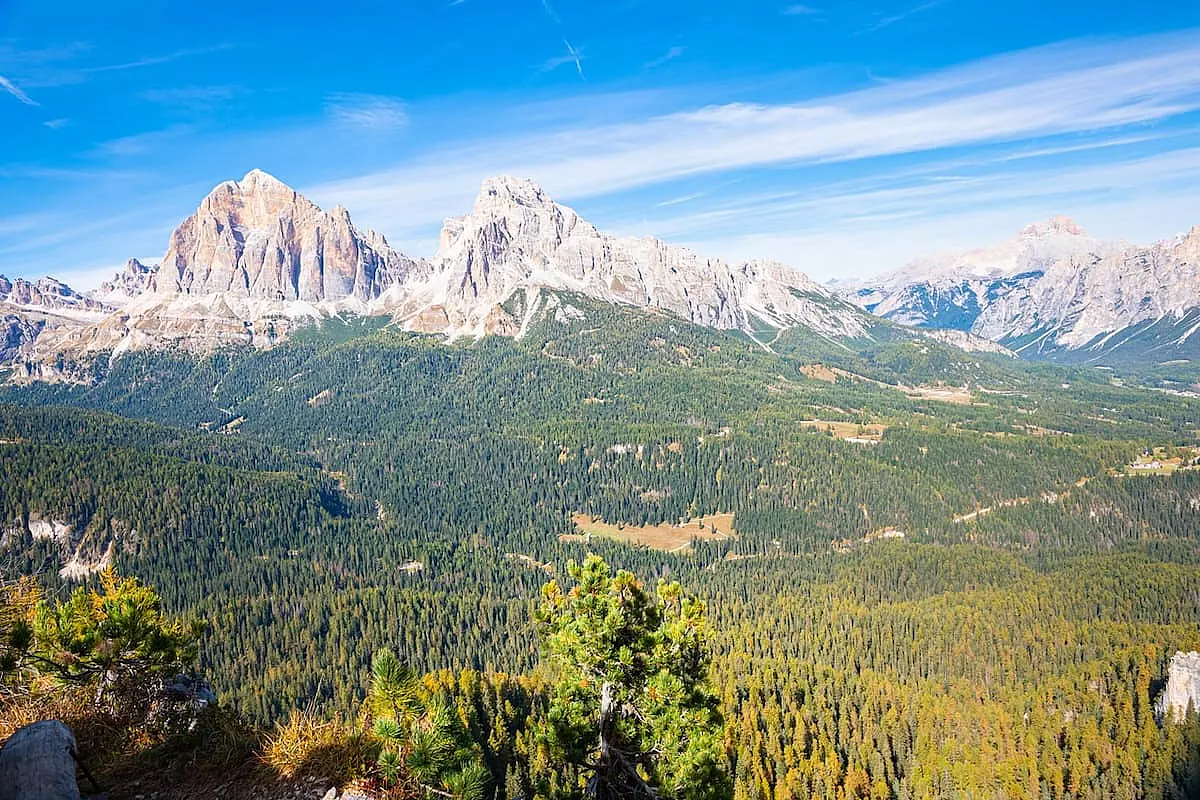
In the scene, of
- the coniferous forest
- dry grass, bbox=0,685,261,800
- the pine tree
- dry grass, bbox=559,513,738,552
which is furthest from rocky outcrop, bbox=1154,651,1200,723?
dry grass, bbox=0,685,261,800

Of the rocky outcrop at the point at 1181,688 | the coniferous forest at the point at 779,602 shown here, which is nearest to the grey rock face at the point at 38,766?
the coniferous forest at the point at 779,602

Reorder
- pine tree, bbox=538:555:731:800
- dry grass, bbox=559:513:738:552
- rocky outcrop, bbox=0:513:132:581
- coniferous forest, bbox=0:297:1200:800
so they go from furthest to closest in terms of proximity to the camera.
Result: 1. dry grass, bbox=559:513:738:552
2. rocky outcrop, bbox=0:513:132:581
3. coniferous forest, bbox=0:297:1200:800
4. pine tree, bbox=538:555:731:800

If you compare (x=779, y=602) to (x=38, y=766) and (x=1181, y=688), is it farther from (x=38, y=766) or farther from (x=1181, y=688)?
(x=38, y=766)

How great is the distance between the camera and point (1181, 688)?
282 feet

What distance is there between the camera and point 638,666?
18.7 meters

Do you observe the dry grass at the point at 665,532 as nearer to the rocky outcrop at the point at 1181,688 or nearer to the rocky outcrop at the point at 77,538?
the rocky outcrop at the point at 1181,688

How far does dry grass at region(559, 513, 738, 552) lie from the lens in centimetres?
17762

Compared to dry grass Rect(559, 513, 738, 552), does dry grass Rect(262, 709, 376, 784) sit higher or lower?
higher

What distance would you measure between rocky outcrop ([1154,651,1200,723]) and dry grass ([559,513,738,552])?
98.3 meters

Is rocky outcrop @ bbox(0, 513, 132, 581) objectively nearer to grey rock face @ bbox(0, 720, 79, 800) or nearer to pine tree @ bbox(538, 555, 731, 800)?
pine tree @ bbox(538, 555, 731, 800)

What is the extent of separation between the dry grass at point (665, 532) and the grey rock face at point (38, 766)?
539 feet

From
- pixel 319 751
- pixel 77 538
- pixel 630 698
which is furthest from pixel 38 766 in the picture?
pixel 77 538

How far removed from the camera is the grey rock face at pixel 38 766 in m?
9.04

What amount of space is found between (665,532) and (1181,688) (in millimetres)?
117812
